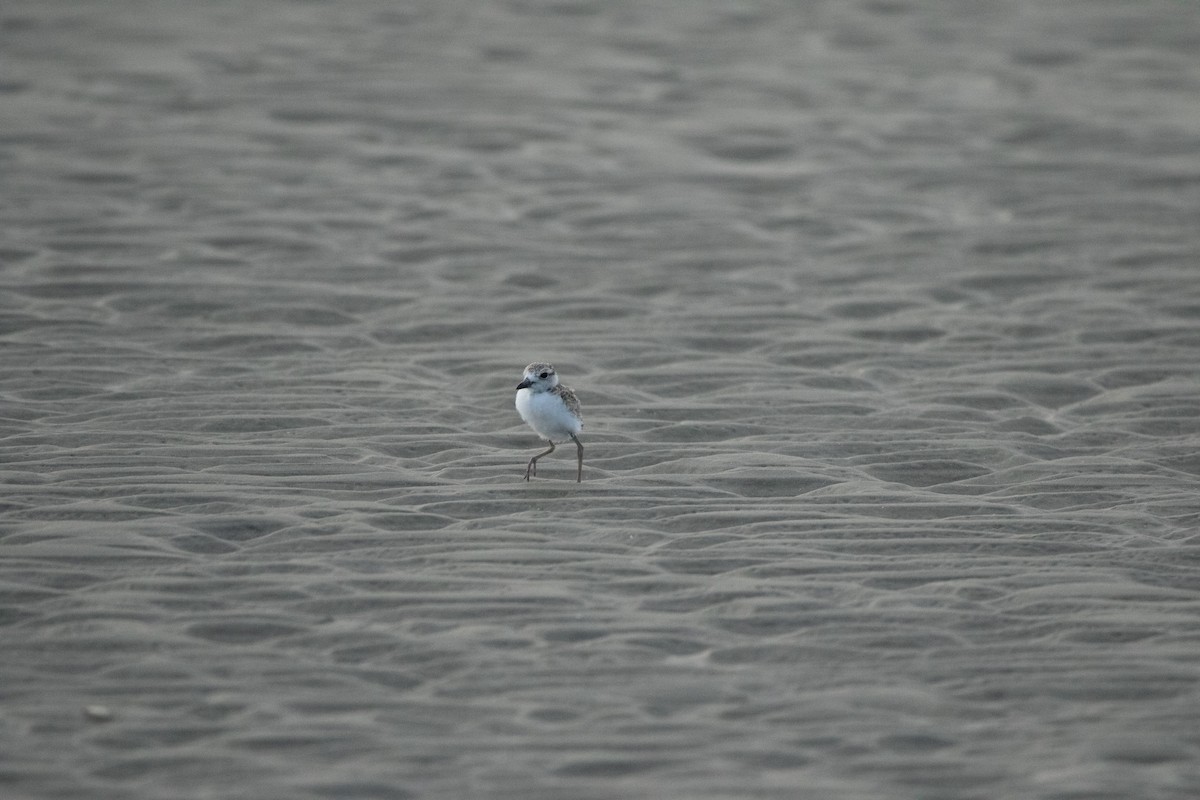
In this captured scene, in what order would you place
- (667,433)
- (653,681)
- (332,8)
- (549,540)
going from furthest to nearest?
(332,8)
(667,433)
(549,540)
(653,681)

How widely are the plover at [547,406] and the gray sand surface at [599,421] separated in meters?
0.25

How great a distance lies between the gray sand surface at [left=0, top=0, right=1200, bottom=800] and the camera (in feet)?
16.8

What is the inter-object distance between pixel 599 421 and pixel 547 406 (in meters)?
1.00

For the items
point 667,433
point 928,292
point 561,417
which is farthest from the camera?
point 928,292

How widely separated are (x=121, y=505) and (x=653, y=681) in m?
2.51

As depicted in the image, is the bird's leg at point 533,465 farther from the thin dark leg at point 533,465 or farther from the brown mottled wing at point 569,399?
the brown mottled wing at point 569,399

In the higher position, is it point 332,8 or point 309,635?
point 332,8

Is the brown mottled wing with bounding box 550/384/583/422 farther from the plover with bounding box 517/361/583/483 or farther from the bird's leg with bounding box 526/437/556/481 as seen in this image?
the bird's leg with bounding box 526/437/556/481

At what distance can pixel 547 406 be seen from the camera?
7020 millimetres

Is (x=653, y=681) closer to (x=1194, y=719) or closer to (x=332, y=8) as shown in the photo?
(x=1194, y=719)

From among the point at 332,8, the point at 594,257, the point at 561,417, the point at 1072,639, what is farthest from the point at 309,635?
the point at 332,8

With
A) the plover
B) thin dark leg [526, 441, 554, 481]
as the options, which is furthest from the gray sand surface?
the plover

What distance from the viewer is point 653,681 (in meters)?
5.40

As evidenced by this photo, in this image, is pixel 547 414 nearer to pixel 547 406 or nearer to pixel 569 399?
pixel 547 406
